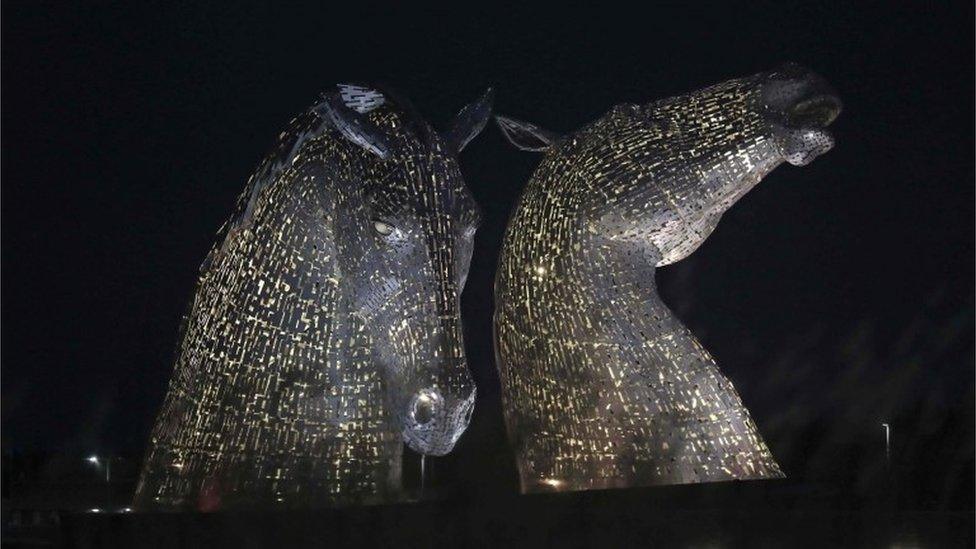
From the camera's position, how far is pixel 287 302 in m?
4.58

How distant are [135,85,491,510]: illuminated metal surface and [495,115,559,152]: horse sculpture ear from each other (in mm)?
1545

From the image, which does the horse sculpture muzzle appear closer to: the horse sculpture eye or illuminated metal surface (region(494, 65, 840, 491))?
illuminated metal surface (region(494, 65, 840, 491))

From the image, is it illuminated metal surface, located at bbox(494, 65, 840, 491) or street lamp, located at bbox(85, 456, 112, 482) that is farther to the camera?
street lamp, located at bbox(85, 456, 112, 482)

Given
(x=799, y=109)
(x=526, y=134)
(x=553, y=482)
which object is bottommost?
(x=553, y=482)

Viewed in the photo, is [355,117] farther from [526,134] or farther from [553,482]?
[553,482]

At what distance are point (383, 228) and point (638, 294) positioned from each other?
5.65ft

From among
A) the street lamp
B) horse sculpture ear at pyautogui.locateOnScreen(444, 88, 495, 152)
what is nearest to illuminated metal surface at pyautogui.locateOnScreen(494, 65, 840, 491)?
horse sculpture ear at pyautogui.locateOnScreen(444, 88, 495, 152)

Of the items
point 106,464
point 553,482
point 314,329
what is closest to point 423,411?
point 314,329

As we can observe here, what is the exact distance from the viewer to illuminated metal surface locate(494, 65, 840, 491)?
18.2ft

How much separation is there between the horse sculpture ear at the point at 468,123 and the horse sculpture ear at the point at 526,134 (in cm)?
108

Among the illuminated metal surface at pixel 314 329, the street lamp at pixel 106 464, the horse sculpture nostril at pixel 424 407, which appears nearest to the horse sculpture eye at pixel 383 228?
the illuminated metal surface at pixel 314 329

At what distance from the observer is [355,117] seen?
4.36 m

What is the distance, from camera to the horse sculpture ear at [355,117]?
14.2 feet

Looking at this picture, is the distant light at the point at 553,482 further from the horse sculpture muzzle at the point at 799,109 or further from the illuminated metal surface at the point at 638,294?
the horse sculpture muzzle at the point at 799,109
